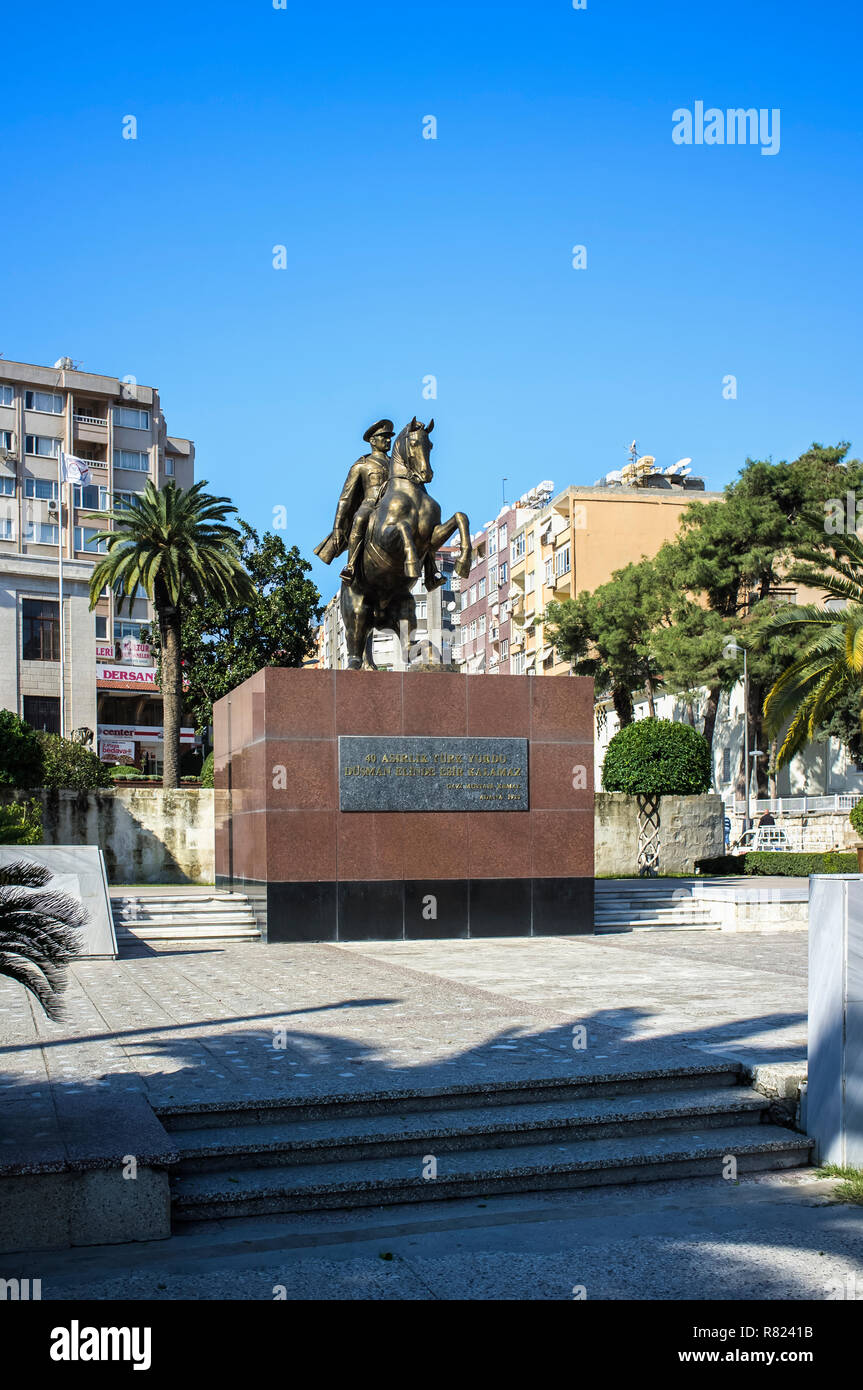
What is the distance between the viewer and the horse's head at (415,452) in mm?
16812

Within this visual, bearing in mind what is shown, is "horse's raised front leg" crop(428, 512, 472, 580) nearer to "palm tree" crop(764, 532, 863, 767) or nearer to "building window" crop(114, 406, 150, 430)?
"palm tree" crop(764, 532, 863, 767)

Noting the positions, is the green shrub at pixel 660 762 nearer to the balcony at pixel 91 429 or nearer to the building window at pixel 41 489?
the building window at pixel 41 489

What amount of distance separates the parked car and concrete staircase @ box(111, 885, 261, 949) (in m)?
26.5

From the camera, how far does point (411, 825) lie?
16250mm

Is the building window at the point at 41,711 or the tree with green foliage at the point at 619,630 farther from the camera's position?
the building window at the point at 41,711

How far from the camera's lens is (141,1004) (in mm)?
10625

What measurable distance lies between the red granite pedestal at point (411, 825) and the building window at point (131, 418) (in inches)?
2132

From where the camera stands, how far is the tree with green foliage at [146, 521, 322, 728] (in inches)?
1954

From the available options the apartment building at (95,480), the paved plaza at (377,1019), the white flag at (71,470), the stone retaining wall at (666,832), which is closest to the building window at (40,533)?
the apartment building at (95,480)

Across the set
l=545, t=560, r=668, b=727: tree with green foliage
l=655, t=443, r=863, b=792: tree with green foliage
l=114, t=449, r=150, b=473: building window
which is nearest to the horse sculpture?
l=655, t=443, r=863, b=792: tree with green foliage

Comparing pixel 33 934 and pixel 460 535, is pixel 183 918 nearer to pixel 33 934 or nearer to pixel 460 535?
pixel 460 535
